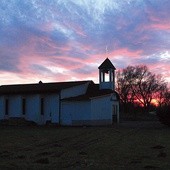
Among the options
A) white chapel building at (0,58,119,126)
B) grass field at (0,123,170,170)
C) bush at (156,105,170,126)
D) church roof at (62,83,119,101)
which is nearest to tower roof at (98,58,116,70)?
white chapel building at (0,58,119,126)

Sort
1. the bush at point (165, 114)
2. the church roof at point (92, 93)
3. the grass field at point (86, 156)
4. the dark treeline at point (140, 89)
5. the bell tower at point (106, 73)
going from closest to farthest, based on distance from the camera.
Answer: the grass field at point (86, 156) → the bush at point (165, 114) → the church roof at point (92, 93) → the bell tower at point (106, 73) → the dark treeline at point (140, 89)

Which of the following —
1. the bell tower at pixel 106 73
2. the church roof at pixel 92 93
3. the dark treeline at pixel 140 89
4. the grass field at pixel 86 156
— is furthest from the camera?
the dark treeline at pixel 140 89

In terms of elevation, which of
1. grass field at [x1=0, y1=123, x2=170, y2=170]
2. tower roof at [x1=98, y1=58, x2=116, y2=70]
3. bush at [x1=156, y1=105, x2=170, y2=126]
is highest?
tower roof at [x1=98, y1=58, x2=116, y2=70]

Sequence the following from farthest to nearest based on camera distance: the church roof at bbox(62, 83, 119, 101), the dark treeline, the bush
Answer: the dark treeline → the church roof at bbox(62, 83, 119, 101) → the bush

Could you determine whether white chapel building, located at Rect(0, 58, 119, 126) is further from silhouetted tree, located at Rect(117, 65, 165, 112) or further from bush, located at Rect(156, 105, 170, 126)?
silhouetted tree, located at Rect(117, 65, 165, 112)

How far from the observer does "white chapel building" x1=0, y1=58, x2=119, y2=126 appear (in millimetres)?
48438

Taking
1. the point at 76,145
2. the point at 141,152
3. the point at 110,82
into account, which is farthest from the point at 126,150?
the point at 110,82

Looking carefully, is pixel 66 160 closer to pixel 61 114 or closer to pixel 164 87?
pixel 61 114

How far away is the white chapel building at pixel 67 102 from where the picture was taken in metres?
48.4

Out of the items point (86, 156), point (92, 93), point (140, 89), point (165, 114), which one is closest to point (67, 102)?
point (92, 93)

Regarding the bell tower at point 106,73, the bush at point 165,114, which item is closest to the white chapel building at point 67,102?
the bell tower at point 106,73

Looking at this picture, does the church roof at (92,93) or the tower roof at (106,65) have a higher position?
the tower roof at (106,65)

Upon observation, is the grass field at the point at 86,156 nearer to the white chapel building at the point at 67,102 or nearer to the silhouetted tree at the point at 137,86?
the white chapel building at the point at 67,102

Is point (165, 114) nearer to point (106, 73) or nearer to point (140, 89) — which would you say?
point (106, 73)
